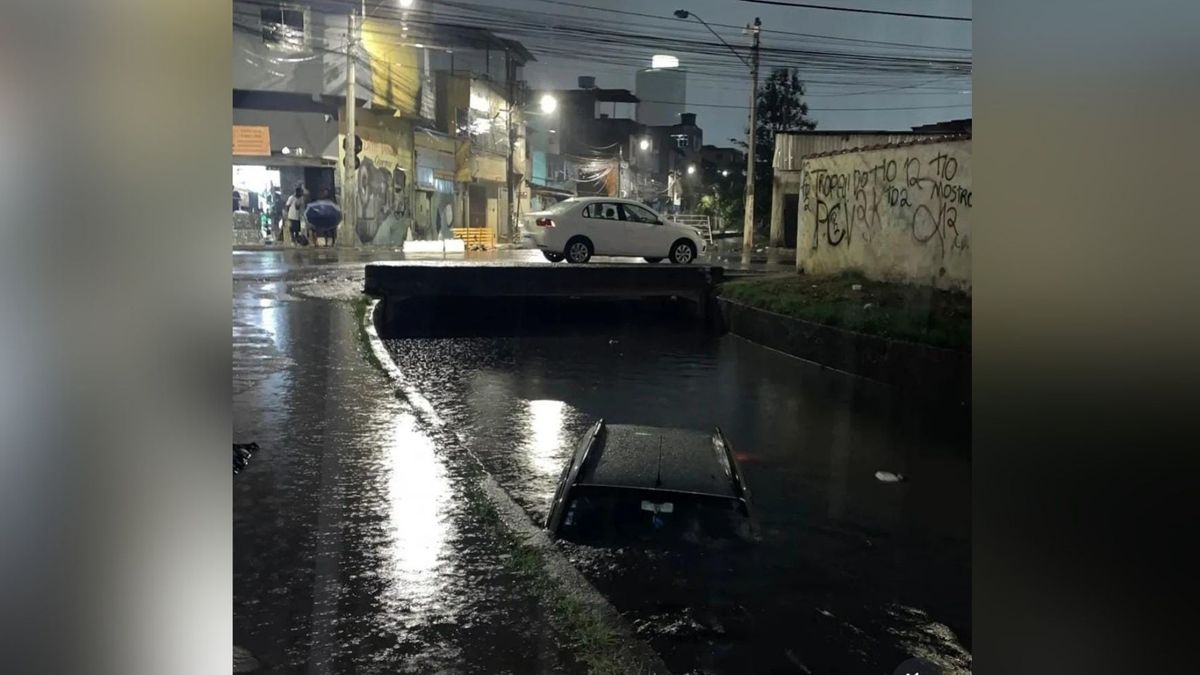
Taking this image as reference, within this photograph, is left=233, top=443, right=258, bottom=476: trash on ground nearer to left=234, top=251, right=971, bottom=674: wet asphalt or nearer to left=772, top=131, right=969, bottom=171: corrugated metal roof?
left=234, top=251, right=971, bottom=674: wet asphalt

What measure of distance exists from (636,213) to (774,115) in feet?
1.33

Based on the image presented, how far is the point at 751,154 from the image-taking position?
2100mm

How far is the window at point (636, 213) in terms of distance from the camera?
7.06ft

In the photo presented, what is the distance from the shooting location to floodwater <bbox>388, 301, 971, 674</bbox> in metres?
2.15

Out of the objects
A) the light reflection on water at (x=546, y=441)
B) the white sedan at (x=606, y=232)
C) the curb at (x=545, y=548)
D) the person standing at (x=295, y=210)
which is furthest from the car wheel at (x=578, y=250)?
the person standing at (x=295, y=210)

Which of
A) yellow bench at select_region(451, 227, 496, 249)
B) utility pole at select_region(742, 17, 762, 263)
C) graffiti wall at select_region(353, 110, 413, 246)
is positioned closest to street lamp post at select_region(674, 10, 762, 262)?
utility pole at select_region(742, 17, 762, 263)

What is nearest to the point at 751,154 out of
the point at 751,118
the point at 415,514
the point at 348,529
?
the point at 751,118
